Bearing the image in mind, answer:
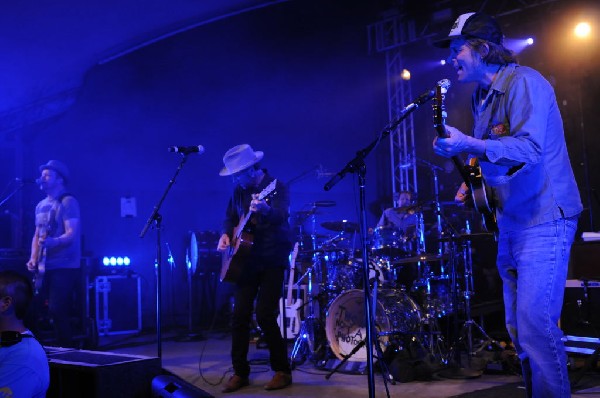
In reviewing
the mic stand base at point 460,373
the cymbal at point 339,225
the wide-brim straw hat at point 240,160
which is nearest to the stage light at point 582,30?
the cymbal at point 339,225

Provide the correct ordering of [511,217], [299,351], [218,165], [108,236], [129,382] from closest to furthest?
[511,217] → [129,382] → [299,351] → [108,236] → [218,165]

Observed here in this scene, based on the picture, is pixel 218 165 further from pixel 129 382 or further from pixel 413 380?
pixel 129 382

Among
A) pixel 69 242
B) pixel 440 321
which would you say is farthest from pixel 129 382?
pixel 440 321

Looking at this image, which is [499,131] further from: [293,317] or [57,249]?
[293,317]

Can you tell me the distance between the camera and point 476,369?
236 inches

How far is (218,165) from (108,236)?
2.54m

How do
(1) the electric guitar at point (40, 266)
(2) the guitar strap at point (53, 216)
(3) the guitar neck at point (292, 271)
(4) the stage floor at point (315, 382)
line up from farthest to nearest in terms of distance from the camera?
1. (3) the guitar neck at point (292, 271)
2. (2) the guitar strap at point (53, 216)
3. (1) the electric guitar at point (40, 266)
4. (4) the stage floor at point (315, 382)

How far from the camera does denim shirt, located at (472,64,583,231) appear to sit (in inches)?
105

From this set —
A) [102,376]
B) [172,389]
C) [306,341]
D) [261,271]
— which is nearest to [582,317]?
[306,341]

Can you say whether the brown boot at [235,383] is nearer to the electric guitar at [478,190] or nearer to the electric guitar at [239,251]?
the electric guitar at [239,251]

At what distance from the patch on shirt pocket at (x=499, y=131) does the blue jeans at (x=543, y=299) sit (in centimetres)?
48

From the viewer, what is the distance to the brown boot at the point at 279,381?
5434mm

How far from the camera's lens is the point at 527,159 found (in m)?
2.64

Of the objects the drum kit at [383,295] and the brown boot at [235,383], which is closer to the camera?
the brown boot at [235,383]
